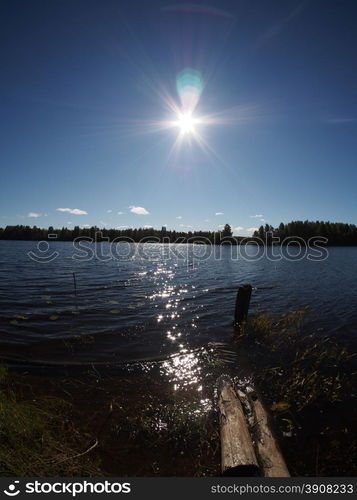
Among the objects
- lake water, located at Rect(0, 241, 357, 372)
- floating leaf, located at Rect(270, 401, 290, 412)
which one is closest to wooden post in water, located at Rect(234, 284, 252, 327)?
lake water, located at Rect(0, 241, 357, 372)

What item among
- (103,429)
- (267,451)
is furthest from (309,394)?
(103,429)

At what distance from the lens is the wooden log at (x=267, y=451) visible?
493cm

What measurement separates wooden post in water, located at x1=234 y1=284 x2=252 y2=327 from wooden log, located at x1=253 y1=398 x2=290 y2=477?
751cm

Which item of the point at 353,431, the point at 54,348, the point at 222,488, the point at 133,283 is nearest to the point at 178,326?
the point at 54,348

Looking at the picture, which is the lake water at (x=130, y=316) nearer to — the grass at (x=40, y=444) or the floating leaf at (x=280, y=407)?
the grass at (x=40, y=444)


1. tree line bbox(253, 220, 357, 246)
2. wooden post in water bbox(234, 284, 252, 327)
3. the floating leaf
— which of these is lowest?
the floating leaf

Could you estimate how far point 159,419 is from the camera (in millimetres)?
6797

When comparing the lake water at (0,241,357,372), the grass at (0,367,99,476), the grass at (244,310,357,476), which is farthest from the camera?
the lake water at (0,241,357,372)

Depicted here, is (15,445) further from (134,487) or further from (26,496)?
(134,487)

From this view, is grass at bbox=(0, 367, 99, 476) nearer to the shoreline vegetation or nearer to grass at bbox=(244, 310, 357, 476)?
the shoreline vegetation

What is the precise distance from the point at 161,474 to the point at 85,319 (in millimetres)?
11621

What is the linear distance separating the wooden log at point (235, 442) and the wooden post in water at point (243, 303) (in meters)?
7.07

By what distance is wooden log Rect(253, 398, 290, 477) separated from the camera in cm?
493

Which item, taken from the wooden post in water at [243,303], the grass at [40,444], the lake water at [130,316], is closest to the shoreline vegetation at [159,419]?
the grass at [40,444]
